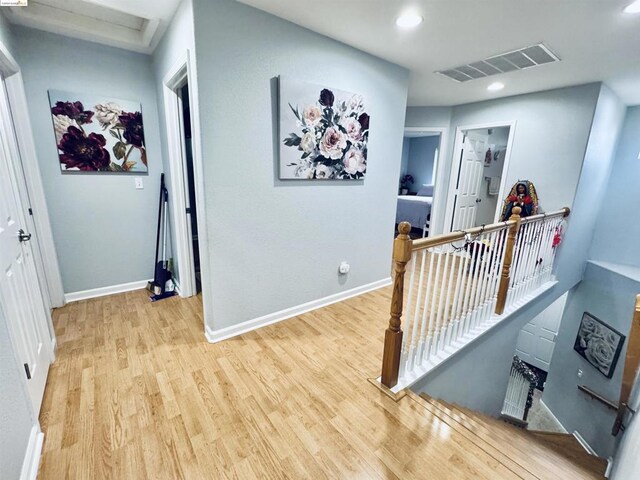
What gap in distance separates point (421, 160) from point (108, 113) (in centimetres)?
756

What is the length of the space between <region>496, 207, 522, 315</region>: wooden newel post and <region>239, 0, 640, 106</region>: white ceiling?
1349 mm

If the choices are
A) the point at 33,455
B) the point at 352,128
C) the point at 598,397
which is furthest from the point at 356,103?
the point at 598,397

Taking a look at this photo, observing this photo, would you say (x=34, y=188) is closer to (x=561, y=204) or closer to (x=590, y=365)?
(x=561, y=204)

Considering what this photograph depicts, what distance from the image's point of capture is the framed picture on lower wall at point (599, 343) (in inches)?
157

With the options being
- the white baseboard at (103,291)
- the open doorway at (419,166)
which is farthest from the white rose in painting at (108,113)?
the open doorway at (419,166)

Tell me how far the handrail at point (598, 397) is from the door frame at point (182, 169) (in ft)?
18.0

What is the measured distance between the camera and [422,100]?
4117 millimetres

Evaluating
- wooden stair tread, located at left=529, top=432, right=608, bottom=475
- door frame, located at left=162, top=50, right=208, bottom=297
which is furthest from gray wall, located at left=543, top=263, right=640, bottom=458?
door frame, located at left=162, top=50, right=208, bottom=297

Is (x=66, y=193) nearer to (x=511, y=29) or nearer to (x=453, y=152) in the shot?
(x=511, y=29)

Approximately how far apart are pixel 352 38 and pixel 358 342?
244 cm

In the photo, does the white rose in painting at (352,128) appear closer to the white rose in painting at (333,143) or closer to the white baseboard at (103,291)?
the white rose in painting at (333,143)

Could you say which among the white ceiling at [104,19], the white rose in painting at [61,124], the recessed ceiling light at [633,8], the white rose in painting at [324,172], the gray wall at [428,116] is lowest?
the white rose in painting at [324,172]

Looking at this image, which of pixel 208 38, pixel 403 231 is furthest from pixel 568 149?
pixel 208 38

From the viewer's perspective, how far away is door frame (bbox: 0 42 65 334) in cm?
205
